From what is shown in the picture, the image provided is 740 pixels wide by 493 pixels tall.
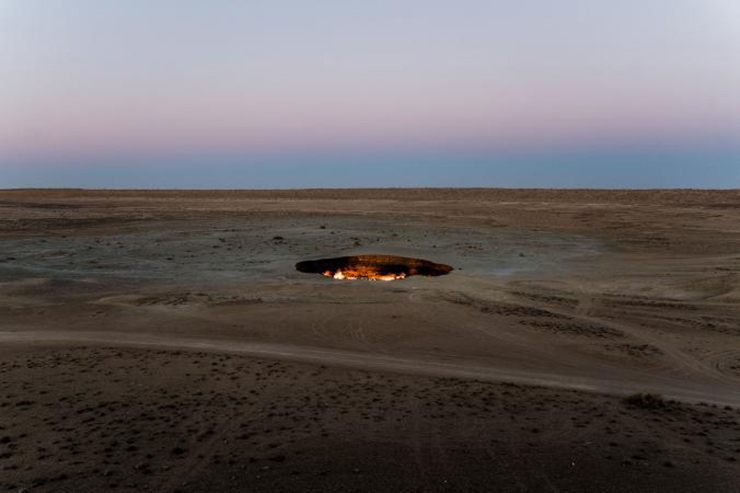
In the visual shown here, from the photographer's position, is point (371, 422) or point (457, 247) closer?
point (371, 422)

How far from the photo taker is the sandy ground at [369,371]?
5.37m

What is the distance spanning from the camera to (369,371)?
827 centimetres

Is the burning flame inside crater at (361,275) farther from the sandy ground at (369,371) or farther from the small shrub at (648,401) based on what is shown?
the small shrub at (648,401)

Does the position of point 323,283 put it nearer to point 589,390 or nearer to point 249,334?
point 249,334

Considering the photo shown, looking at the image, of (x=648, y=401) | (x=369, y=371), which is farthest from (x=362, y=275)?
(x=648, y=401)

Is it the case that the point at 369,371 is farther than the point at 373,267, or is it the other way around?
the point at 373,267

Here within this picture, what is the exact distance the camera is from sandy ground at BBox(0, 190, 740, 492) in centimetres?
537

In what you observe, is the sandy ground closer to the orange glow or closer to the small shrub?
the small shrub

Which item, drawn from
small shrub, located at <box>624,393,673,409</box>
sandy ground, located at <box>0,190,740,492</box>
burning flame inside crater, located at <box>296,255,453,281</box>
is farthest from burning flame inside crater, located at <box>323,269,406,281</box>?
small shrub, located at <box>624,393,673,409</box>

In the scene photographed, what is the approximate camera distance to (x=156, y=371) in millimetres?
8125

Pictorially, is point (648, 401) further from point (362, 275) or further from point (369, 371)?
point (362, 275)

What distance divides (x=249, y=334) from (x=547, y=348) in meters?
5.48

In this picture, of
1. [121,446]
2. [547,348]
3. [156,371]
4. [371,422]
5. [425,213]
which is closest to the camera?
[121,446]

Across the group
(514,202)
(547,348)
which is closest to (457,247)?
(547,348)
